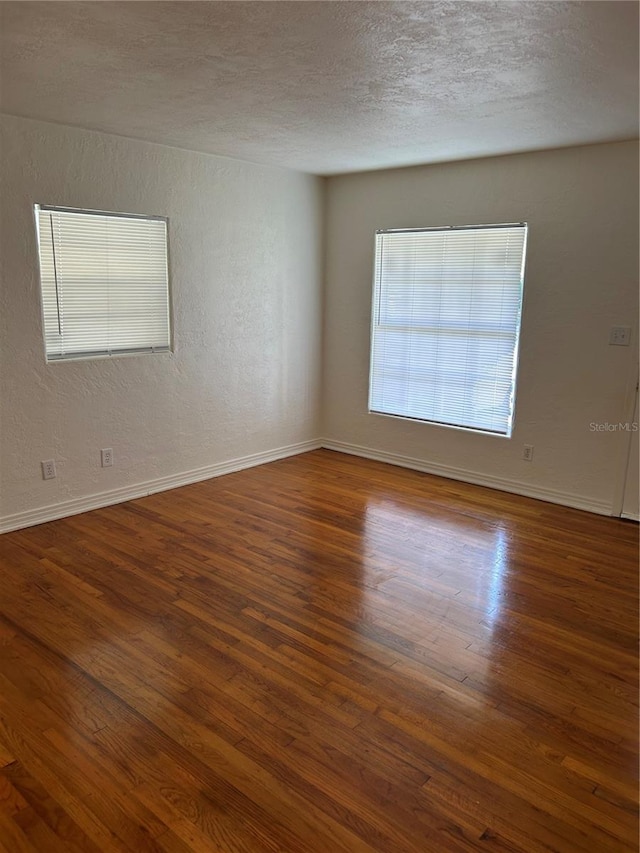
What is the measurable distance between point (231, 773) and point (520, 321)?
3.49 metres

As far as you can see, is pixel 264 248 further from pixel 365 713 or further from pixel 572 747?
pixel 572 747

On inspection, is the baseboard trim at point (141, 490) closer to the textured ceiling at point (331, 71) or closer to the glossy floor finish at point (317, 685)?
the glossy floor finish at point (317, 685)

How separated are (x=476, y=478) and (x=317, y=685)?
280cm

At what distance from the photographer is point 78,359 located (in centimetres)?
386

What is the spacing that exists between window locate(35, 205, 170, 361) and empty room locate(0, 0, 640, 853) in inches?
0.7

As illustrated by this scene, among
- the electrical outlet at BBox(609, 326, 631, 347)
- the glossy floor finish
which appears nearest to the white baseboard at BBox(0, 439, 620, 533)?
the glossy floor finish

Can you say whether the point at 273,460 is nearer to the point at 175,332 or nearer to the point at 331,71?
the point at 175,332

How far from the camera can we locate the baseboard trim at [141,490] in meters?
3.75

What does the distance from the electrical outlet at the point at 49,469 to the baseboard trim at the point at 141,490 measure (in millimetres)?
193

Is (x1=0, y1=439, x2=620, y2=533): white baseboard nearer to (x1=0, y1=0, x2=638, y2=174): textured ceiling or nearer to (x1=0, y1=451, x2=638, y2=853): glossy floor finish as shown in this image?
(x1=0, y1=451, x2=638, y2=853): glossy floor finish

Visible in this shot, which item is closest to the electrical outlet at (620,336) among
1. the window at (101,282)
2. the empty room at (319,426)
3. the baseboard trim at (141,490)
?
the empty room at (319,426)

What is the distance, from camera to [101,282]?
394cm

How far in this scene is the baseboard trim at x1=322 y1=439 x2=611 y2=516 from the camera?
4254mm

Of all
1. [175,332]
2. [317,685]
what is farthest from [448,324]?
[317,685]
